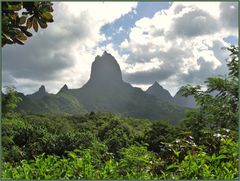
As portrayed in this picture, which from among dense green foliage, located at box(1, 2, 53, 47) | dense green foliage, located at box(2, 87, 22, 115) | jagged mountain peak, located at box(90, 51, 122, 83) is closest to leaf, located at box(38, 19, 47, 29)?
dense green foliage, located at box(1, 2, 53, 47)

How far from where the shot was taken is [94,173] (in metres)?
3.32

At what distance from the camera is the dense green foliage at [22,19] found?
7.66 feet

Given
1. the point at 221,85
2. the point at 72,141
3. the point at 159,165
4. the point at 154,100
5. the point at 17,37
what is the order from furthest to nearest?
the point at 154,100
the point at 72,141
the point at 221,85
the point at 159,165
the point at 17,37

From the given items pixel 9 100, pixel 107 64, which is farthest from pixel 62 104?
pixel 9 100

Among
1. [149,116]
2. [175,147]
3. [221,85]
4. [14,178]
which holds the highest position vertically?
[149,116]

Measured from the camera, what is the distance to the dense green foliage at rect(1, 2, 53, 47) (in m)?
2.34

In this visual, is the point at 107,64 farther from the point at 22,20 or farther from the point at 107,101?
the point at 22,20

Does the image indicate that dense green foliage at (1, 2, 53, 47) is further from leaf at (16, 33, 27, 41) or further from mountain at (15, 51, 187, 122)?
mountain at (15, 51, 187, 122)

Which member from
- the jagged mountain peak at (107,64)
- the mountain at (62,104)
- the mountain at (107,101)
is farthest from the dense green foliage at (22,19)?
the mountain at (62,104)

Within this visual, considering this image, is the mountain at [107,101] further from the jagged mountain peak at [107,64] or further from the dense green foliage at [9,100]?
the dense green foliage at [9,100]

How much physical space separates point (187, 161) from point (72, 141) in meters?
23.6

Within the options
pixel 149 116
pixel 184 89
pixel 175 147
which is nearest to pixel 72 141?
pixel 184 89

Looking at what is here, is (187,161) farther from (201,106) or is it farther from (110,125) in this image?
(110,125)

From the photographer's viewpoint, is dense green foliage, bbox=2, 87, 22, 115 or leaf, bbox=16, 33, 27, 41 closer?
leaf, bbox=16, 33, 27, 41
